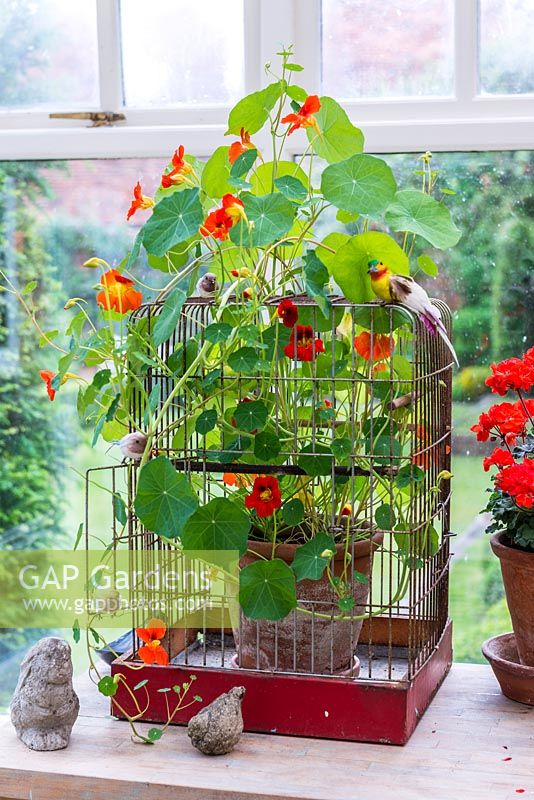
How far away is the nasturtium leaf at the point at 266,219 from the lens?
123 centimetres

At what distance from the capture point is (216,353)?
4.58 feet

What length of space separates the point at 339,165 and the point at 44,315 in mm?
857

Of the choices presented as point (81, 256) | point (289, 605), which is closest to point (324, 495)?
point (289, 605)

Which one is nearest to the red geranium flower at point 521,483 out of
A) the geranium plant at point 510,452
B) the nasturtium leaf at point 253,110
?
the geranium plant at point 510,452

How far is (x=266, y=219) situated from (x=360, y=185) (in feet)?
0.39

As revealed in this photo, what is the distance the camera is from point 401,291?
1250 mm

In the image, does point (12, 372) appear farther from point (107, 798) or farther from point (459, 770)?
point (459, 770)

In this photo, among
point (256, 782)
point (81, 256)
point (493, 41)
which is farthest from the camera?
point (81, 256)

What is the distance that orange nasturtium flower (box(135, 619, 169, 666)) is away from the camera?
1335 millimetres

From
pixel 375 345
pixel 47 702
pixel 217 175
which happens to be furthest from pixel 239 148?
pixel 47 702

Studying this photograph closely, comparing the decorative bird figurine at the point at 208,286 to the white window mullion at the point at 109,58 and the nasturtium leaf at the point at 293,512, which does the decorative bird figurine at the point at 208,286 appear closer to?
the nasturtium leaf at the point at 293,512

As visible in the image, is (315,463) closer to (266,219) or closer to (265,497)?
(265,497)

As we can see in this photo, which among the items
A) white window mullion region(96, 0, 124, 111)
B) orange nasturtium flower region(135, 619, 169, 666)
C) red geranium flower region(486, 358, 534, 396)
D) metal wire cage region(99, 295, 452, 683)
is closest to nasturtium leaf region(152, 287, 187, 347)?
metal wire cage region(99, 295, 452, 683)

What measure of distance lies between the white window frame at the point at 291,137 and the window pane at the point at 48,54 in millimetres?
35
